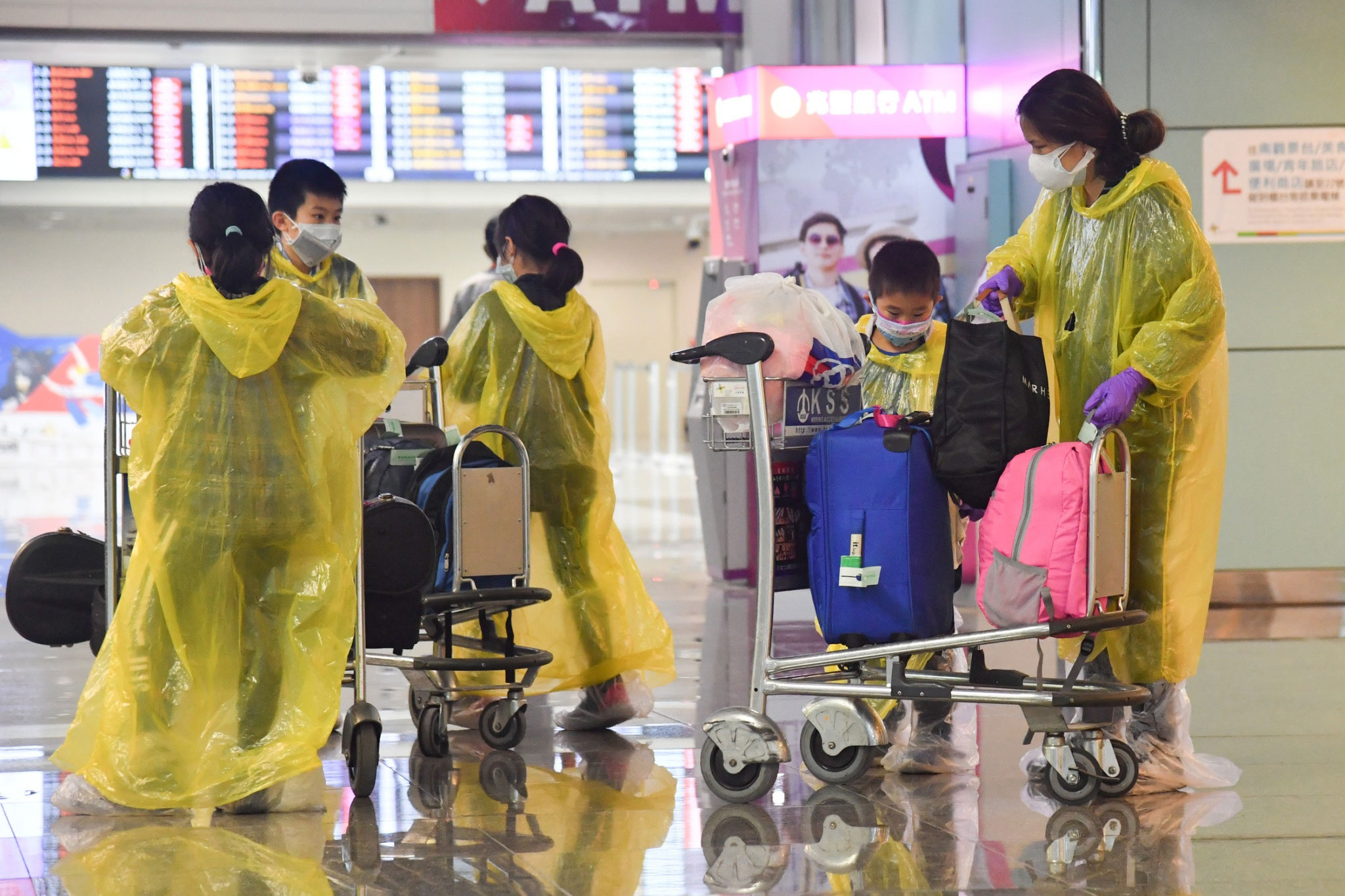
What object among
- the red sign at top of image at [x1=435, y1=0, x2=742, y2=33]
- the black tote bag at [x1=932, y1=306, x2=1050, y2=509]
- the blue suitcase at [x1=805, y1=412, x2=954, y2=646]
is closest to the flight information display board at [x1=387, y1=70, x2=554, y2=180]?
the red sign at top of image at [x1=435, y1=0, x2=742, y2=33]

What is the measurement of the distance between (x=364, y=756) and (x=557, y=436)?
3.92 ft

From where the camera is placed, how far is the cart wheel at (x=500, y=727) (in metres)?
3.84

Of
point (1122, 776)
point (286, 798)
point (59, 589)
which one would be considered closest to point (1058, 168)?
point (1122, 776)

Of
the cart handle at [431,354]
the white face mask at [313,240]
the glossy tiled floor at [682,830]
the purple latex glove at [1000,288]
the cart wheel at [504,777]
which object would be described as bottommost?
the cart wheel at [504,777]

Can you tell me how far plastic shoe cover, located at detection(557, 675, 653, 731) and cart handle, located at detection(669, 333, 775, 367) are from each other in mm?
1291

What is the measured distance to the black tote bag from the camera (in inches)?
118

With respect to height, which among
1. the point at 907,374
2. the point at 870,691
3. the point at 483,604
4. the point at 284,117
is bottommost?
the point at 870,691

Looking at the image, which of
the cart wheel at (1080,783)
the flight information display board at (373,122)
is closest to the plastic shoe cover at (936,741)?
the cart wheel at (1080,783)

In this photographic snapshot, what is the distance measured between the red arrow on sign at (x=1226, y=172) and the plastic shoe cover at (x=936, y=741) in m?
3.47

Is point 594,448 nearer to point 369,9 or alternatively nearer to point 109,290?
point 369,9

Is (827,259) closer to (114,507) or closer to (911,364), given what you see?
(911,364)

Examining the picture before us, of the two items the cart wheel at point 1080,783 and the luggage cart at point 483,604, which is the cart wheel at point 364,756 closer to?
the luggage cart at point 483,604

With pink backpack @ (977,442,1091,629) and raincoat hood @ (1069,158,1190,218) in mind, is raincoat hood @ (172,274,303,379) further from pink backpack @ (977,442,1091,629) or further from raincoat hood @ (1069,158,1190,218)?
raincoat hood @ (1069,158,1190,218)

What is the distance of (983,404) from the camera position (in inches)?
118
